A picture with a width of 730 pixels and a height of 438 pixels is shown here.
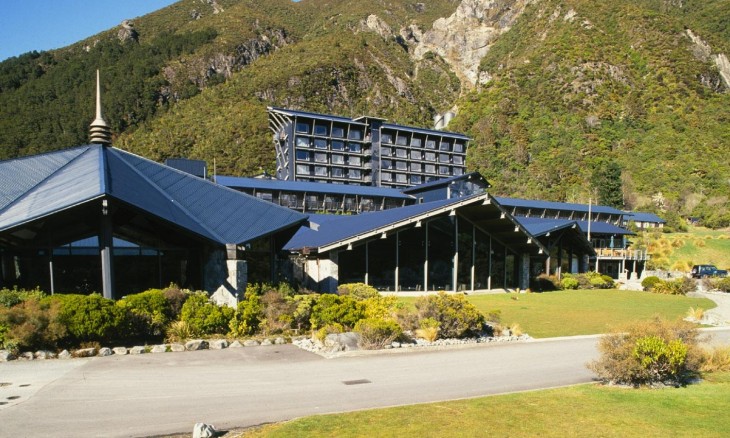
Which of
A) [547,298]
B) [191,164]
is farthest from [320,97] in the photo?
[547,298]

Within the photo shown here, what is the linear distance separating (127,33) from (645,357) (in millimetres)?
184502

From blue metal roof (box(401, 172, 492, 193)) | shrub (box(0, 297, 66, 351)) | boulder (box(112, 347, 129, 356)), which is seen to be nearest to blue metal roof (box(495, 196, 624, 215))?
blue metal roof (box(401, 172, 492, 193))

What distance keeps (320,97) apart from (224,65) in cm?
3316

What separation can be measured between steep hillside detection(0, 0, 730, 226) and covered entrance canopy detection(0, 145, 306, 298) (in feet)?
251

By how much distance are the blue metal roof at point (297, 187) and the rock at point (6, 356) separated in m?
41.6

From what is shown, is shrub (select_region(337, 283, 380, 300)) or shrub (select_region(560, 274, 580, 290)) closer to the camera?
shrub (select_region(337, 283, 380, 300))

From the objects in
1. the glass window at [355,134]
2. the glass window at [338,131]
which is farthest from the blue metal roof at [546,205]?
the glass window at [338,131]

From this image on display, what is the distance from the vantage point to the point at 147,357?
14781mm

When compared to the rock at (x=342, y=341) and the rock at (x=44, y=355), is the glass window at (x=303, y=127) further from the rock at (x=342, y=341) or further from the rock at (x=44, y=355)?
the rock at (x=44, y=355)

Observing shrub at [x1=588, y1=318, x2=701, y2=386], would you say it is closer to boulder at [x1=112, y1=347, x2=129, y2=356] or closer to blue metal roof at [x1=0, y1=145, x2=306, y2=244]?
boulder at [x1=112, y1=347, x2=129, y2=356]

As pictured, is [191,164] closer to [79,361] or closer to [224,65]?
[79,361]

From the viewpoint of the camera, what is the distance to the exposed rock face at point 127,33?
161075 millimetres

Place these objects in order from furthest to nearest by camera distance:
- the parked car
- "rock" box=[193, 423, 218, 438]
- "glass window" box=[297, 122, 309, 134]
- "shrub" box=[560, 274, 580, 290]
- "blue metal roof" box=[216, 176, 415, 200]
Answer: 1. "glass window" box=[297, 122, 309, 134]
2. "blue metal roof" box=[216, 176, 415, 200]
3. the parked car
4. "shrub" box=[560, 274, 580, 290]
5. "rock" box=[193, 423, 218, 438]

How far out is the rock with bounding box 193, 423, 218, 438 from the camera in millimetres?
8328
